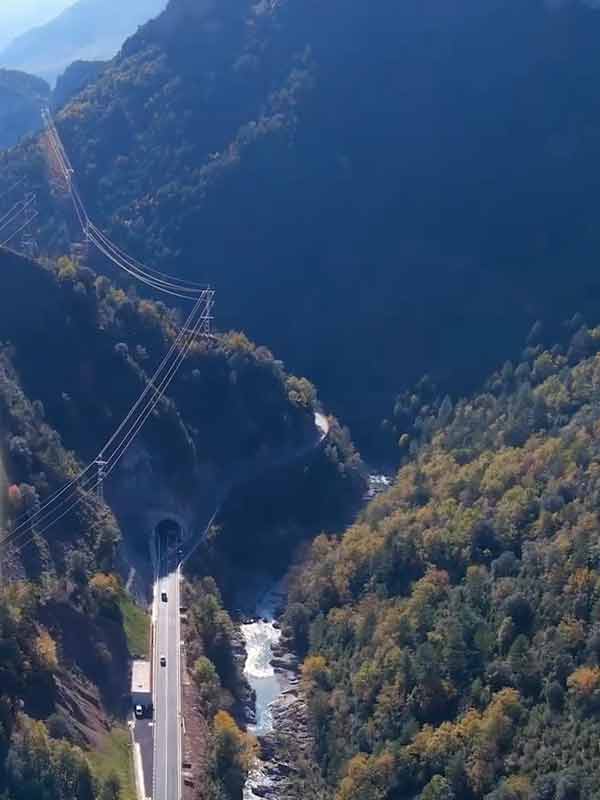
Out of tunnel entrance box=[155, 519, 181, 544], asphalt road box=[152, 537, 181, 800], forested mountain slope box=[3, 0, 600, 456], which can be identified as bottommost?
asphalt road box=[152, 537, 181, 800]

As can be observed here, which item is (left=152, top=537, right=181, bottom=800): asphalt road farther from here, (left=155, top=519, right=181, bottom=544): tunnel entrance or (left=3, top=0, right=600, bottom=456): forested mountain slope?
(left=3, top=0, right=600, bottom=456): forested mountain slope

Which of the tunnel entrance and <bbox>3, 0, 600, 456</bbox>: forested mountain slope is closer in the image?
the tunnel entrance

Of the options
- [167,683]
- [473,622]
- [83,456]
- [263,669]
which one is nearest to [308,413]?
[83,456]

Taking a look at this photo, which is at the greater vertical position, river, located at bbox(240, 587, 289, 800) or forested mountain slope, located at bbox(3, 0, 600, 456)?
forested mountain slope, located at bbox(3, 0, 600, 456)

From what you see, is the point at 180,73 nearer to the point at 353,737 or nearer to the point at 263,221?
the point at 263,221

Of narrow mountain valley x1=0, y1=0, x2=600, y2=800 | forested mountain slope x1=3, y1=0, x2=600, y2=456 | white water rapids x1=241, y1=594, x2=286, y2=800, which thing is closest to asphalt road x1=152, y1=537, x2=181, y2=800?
narrow mountain valley x1=0, y1=0, x2=600, y2=800

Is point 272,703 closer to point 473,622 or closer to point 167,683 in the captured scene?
point 167,683
